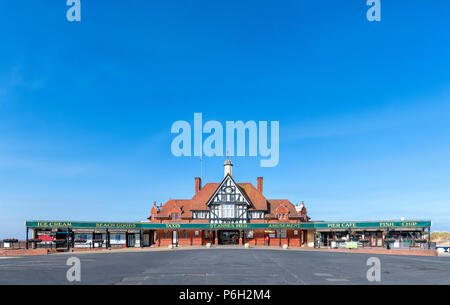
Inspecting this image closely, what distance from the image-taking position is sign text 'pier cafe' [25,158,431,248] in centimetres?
5403

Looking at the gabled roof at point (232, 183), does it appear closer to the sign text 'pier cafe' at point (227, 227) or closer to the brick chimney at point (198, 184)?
the sign text 'pier cafe' at point (227, 227)

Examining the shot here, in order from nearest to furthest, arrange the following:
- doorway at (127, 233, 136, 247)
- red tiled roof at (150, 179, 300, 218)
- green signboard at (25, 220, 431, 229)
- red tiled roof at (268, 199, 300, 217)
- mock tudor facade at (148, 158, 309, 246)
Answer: green signboard at (25, 220, 431, 229) < doorway at (127, 233, 136, 247) < mock tudor facade at (148, 158, 309, 246) < red tiled roof at (150, 179, 300, 218) < red tiled roof at (268, 199, 300, 217)

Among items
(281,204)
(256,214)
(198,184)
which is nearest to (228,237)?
(256,214)

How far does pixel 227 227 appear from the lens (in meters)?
59.5

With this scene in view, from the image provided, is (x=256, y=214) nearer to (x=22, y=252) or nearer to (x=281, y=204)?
(x=281, y=204)

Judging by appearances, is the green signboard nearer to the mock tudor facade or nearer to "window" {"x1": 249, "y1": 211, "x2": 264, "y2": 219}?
the mock tudor facade

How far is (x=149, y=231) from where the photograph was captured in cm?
6556

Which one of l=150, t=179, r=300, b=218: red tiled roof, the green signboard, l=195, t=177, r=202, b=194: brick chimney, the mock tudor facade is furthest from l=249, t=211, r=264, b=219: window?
l=195, t=177, r=202, b=194: brick chimney

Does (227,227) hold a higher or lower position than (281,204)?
lower

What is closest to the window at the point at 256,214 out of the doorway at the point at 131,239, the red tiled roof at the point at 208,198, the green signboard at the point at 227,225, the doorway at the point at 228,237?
the red tiled roof at the point at 208,198

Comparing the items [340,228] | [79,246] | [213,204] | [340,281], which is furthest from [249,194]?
[340,281]
